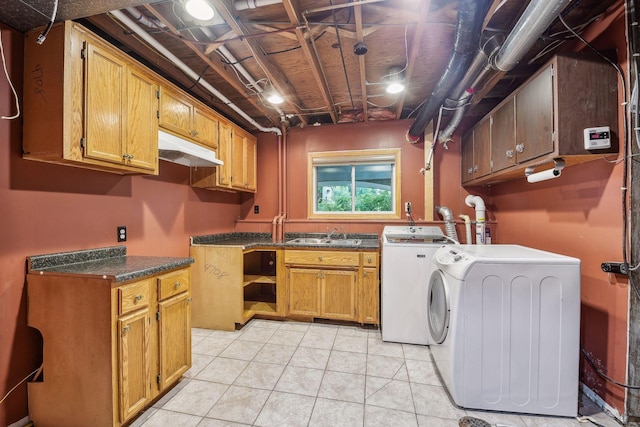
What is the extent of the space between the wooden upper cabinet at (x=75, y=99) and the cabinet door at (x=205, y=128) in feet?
2.47

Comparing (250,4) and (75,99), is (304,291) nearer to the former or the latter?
(75,99)

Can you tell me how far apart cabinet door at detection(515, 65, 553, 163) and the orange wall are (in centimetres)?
307

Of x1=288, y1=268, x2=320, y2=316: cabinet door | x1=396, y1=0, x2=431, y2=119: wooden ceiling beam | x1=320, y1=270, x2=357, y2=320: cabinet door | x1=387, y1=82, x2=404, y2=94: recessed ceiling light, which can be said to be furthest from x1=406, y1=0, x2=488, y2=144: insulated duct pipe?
x1=288, y1=268, x2=320, y2=316: cabinet door

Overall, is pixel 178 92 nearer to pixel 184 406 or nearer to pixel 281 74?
pixel 281 74

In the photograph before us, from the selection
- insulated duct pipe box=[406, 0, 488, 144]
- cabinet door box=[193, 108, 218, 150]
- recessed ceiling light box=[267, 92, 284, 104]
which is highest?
recessed ceiling light box=[267, 92, 284, 104]

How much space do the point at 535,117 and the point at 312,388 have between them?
95.8 inches

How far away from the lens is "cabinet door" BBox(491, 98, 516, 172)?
2082mm

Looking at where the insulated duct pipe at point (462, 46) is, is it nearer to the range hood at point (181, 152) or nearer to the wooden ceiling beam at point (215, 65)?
the wooden ceiling beam at point (215, 65)

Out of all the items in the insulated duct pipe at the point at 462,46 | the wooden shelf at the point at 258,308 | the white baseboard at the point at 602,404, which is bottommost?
the white baseboard at the point at 602,404

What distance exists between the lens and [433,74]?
2414mm

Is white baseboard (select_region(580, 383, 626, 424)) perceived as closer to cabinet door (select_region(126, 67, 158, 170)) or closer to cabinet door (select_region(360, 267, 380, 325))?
cabinet door (select_region(360, 267, 380, 325))

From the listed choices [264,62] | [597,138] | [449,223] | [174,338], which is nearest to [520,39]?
[597,138]

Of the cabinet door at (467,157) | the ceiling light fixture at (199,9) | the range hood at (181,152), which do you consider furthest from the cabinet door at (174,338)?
the cabinet door at (467,157)

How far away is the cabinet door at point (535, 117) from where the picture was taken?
1647 mm
